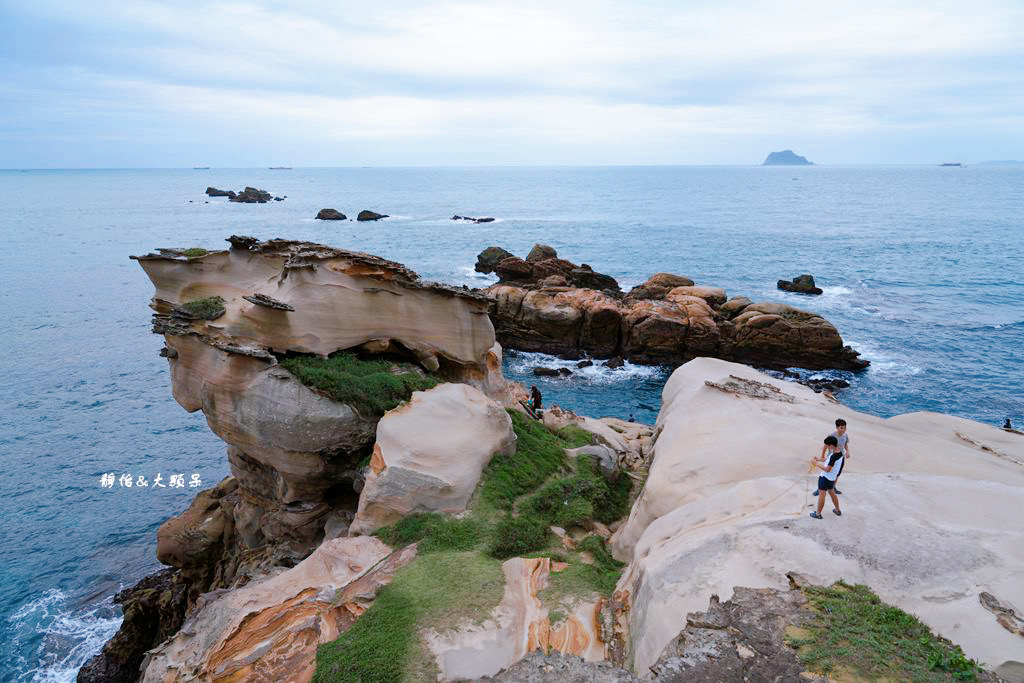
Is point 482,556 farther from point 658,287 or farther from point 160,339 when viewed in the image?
point 160,339

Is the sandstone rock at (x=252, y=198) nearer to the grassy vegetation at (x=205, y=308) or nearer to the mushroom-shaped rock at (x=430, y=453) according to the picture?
the grassy vegetation at (x=205, y=308)

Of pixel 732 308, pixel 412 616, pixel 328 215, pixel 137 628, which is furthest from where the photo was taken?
pixel 328 215

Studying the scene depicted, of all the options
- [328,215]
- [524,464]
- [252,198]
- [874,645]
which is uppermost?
[874,645]

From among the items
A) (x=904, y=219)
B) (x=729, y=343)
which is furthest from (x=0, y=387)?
(x=904, y=219)

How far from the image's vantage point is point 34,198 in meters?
162

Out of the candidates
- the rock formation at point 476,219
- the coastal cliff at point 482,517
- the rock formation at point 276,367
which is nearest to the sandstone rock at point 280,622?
the coastal cliff at point 482,517

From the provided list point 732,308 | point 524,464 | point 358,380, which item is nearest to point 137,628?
point 358,380

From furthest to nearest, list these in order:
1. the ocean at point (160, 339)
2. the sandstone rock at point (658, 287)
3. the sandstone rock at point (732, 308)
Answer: the sandstone rock at point (658, 287) < the sandstone rock at point (732, 308) < the ocean at point (160, 339)

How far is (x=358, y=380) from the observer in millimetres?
16391

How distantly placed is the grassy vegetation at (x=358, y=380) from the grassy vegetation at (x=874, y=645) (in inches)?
443

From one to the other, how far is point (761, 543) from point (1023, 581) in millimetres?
3706

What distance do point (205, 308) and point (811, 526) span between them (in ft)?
51.1

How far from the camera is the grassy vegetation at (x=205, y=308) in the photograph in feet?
53.3

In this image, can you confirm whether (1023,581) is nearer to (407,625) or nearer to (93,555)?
(407,625)
